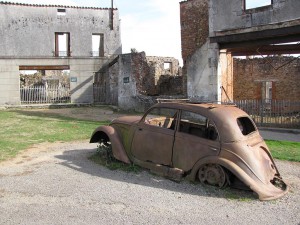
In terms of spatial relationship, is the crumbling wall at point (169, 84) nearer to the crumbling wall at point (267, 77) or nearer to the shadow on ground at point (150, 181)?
the crumbling wall at point (267, 77)

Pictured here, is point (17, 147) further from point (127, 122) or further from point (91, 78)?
point (91, 78)

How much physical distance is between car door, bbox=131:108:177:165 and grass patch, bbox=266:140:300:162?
3.46 metres

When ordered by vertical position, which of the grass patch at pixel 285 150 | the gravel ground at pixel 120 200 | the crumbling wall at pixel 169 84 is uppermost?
the crumbling wall at pixel 169 84

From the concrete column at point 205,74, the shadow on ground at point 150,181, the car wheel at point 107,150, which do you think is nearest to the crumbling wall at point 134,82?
the concrete column at point 205,74

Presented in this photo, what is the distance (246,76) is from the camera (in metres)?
23.6

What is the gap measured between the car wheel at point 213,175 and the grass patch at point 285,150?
323 cm

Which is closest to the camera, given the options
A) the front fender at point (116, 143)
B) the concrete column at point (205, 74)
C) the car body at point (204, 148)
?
the car body at point (204, 148)

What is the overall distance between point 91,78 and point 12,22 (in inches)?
260

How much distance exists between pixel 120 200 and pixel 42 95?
20.8 meters

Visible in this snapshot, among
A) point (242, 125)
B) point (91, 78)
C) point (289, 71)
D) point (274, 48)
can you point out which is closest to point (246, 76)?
point (289, 71)

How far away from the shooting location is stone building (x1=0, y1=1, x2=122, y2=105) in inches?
898

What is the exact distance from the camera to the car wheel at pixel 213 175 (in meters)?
5.39

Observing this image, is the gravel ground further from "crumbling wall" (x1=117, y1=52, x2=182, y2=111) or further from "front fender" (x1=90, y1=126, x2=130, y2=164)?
"crumbling wall" (x1=117, y1=52, x2=182, y2=111)

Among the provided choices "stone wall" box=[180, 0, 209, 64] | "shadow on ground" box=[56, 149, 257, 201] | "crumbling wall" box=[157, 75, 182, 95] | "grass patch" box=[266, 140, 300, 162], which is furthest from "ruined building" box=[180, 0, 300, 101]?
"shadow on ground" box=[56, 149, 257, 201]
